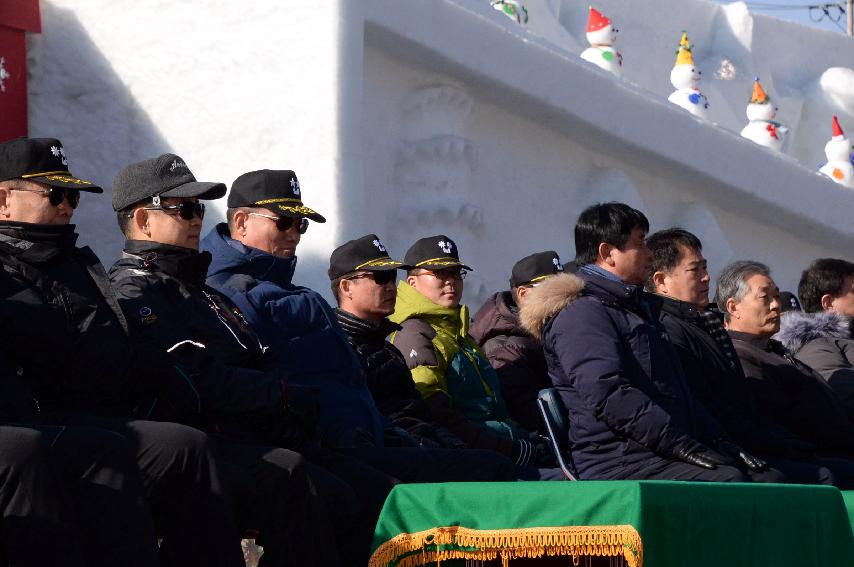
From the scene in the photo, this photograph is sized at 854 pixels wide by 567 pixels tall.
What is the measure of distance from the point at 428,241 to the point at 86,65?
198 centimetres

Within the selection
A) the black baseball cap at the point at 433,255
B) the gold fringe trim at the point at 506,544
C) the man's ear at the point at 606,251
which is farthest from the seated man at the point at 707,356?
the gold fringe trim at the point at 506,544

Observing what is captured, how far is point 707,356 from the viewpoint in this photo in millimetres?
5031

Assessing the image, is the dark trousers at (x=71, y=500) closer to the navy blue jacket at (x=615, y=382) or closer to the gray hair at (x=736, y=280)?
the navy blue jacket at (x=615, y=382)

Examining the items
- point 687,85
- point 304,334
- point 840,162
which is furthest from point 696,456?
point 840,162

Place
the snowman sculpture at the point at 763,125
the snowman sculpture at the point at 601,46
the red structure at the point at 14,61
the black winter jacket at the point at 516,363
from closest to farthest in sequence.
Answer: the black winter jacket at the point at 516,363 < the red structure at the point at 14,61 < the snowman sculpture at the point at 601,46 < the snowman sculpture at the point at 763,125

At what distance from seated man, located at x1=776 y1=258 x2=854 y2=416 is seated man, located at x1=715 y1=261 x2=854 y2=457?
14.3 inches

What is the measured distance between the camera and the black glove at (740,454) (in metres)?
4.54

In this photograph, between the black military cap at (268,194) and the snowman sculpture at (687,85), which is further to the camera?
the snowman sculpture at (687,85)

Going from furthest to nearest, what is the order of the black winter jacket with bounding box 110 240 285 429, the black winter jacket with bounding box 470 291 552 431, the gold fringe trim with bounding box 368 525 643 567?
the black winter jacket with bounding box 470 291 552 431, the black winter jacket with bounding box 110 240 285 429, the gold fringe trim with bounding box 368 525 643 567

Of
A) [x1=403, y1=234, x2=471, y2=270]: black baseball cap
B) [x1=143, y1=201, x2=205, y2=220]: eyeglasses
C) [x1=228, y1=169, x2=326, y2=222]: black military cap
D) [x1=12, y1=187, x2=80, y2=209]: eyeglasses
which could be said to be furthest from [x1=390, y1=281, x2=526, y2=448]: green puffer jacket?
[x1=12, y1=187, x2=80, y2=209]: eyeglasses

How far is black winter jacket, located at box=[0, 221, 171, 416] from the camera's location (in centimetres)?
327

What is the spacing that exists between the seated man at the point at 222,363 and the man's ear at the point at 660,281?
1795 mm

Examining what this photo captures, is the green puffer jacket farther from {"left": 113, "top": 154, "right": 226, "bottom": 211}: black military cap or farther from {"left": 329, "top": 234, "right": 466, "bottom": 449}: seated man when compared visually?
{"left": 113, "top": 154, "right": 226, "bottom": 211}: black military cap

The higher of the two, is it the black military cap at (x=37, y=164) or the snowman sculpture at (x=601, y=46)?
the snowman sculpture at (x=601, y=46)
